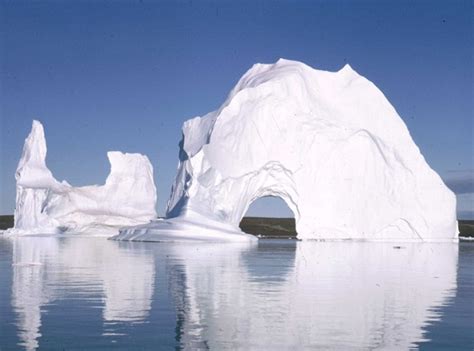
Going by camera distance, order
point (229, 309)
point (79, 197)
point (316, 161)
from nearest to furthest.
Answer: point (229, 309)
point (316, 161)
point (79, 197)

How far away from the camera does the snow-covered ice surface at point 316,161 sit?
3750 centimetres

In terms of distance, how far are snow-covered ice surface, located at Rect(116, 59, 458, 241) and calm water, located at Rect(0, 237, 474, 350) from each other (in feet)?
69.8

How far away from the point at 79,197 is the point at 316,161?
17426 millimetres

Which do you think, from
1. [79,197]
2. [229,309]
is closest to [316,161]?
[79,197]

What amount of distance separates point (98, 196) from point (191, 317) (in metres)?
41.1

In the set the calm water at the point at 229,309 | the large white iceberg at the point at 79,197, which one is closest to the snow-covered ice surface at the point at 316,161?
the large white iceberg at the point at 79,197

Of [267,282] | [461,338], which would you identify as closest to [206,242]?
[267,282]

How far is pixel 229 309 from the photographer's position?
31.5 ft

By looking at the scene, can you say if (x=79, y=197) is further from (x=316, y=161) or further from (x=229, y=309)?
(x=229, y=309)

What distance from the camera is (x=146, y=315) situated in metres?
8.99

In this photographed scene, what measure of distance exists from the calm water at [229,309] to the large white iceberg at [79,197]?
32290mm

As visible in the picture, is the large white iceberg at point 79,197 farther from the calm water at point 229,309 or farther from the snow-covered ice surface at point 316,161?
the calm water at point 229,309

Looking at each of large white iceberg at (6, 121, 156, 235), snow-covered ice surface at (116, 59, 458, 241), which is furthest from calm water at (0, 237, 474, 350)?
large white iceberg at (6, 121, 156, 235)

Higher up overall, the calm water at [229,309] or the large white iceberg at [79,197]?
the large white iceberg at [79,197]
